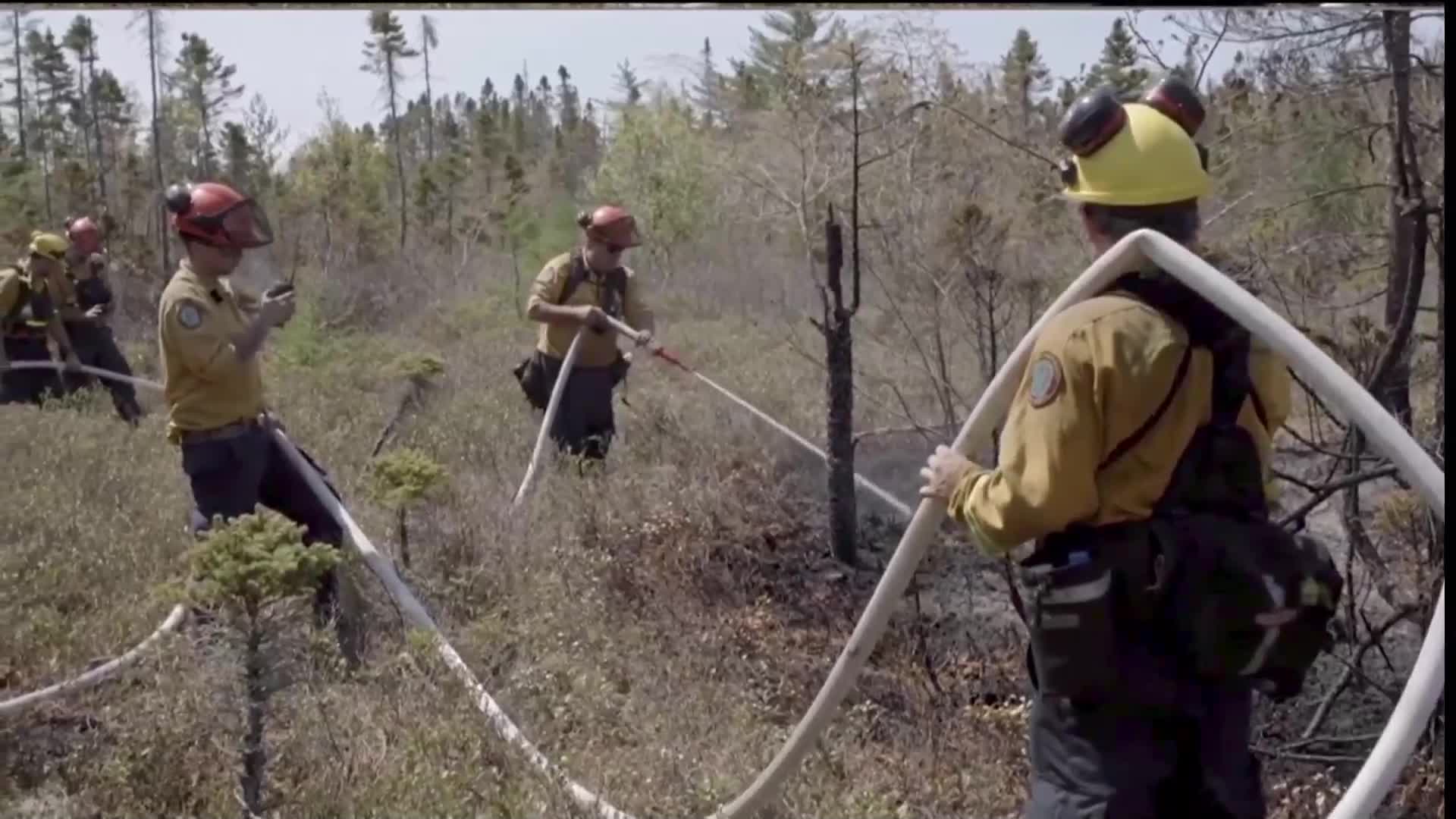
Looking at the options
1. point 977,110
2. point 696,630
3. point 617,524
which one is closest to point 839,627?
point 696,630

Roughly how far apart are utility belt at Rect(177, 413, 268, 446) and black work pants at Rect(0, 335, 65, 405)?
176 inches

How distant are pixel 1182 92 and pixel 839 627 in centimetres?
287

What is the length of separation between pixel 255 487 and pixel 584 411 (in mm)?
2495

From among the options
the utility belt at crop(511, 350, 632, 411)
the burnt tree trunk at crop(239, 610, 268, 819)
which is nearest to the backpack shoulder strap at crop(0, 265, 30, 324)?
the utility belt at crop(511, 350, 632, 411)

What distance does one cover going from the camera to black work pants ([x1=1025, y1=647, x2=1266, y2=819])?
7.64ft

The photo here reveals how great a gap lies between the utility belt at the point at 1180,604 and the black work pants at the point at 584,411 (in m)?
4.51

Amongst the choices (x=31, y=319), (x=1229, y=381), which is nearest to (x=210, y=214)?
(x=1229, y=381)

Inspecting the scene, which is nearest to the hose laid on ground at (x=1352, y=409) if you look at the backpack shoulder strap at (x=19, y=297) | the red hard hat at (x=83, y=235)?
the backpack shoulder strap at (x=19, y=297)

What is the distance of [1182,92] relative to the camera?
2.77 m

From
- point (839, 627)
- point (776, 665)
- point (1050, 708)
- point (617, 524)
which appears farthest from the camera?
point (617, 524)

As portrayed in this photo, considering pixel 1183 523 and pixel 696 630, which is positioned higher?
pixel 1183 523

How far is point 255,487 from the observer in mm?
4371

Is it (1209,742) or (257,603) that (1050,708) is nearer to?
(1209,742)

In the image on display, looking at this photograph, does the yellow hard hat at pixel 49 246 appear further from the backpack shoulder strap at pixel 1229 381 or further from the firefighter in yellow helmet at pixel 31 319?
the backpack shoulder strap at pixel 1229 381
